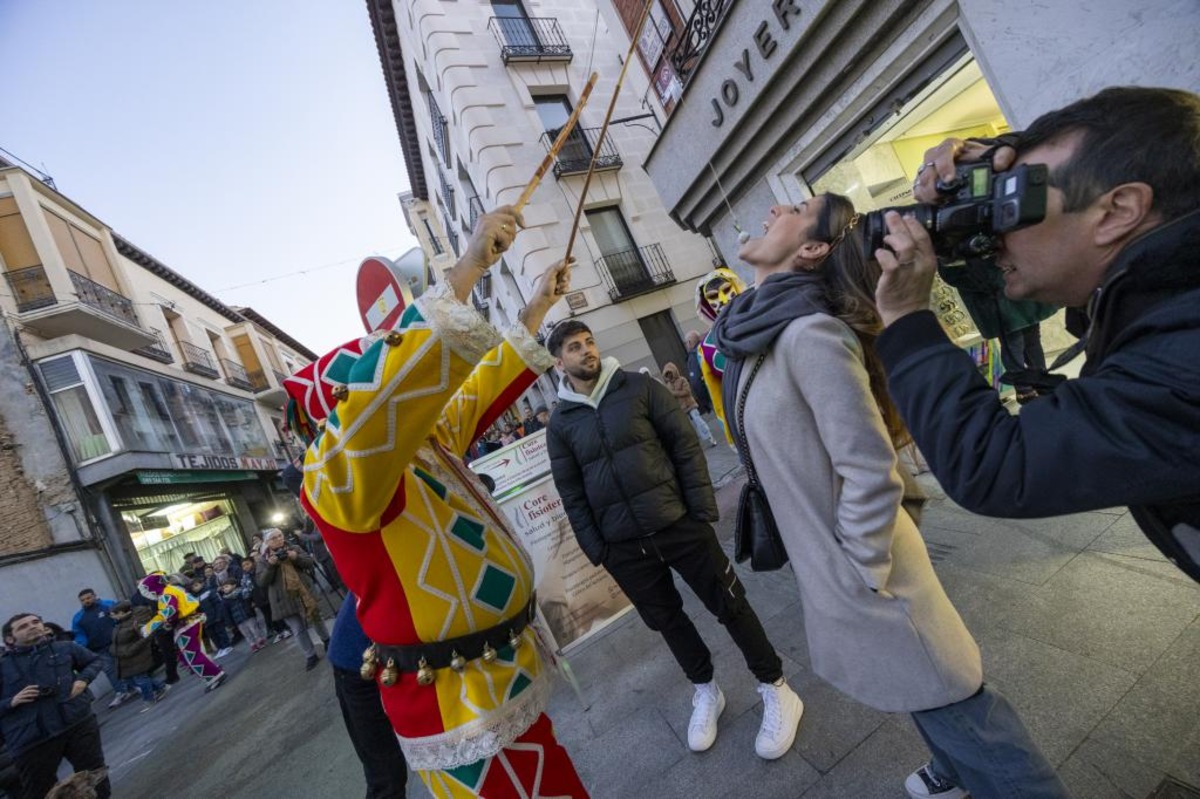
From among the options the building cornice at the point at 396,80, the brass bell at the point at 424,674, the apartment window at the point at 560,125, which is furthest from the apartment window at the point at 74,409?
the brass bell at the point at 424,674

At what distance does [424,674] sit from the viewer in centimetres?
140

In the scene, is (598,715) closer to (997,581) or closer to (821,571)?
(821,571)

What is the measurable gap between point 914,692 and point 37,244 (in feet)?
65.9

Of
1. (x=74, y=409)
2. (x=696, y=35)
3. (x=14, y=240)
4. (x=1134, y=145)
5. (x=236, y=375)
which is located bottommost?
(x=1134, y=145)

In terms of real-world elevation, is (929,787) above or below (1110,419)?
below

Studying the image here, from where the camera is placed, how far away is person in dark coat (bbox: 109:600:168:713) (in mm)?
7852

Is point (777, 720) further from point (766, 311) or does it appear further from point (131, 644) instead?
point (131, 644)

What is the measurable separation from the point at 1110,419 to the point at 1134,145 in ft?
1.67

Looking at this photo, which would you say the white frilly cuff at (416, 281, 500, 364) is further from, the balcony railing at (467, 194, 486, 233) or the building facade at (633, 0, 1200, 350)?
the balcony railing at (467, 194, 486, 233)

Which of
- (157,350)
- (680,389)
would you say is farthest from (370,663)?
(157,350)

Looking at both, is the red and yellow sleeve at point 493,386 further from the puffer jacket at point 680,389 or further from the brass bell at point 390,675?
the puffer jacket at point 680,389

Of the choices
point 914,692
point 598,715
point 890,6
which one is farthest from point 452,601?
point 890,6

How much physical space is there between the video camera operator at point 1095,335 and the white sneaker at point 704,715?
212cm

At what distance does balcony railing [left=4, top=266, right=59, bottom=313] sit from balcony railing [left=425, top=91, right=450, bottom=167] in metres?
11.0
